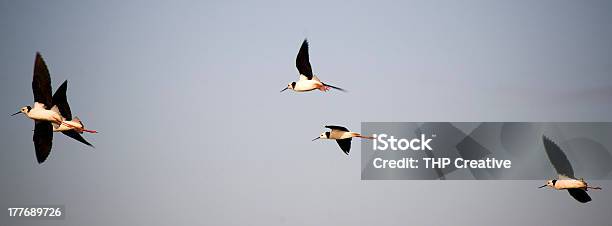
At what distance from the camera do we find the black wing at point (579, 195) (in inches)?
827

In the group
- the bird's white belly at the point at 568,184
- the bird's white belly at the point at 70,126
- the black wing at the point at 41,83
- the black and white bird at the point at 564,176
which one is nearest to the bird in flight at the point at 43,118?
the black wing at the point at 41,83

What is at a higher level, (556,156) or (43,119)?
(556,156)

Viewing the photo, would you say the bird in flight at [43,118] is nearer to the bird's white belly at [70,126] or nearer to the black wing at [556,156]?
the bird's white belly at [70,126]

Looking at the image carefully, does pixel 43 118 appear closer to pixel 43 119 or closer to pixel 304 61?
pixel 43 119

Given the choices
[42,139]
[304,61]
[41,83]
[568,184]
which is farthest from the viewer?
[568,184]

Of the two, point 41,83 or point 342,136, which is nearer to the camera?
point 41,83

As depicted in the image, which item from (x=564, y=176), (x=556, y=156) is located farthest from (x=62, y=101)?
(x=564, y=176)

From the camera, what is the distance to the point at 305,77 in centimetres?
1981

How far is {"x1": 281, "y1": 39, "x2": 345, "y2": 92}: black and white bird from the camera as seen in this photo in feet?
63.5

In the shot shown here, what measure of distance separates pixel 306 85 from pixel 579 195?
812 cm

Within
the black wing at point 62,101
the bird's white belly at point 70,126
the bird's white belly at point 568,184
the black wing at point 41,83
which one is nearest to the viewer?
the black wing at point 41,83

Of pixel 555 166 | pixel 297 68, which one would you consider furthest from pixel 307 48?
pixel 555 166

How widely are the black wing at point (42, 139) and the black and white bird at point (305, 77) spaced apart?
235 inches

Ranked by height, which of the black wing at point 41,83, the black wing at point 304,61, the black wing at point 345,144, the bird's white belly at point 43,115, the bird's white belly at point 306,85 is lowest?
the bird's white belly at point 43,115
